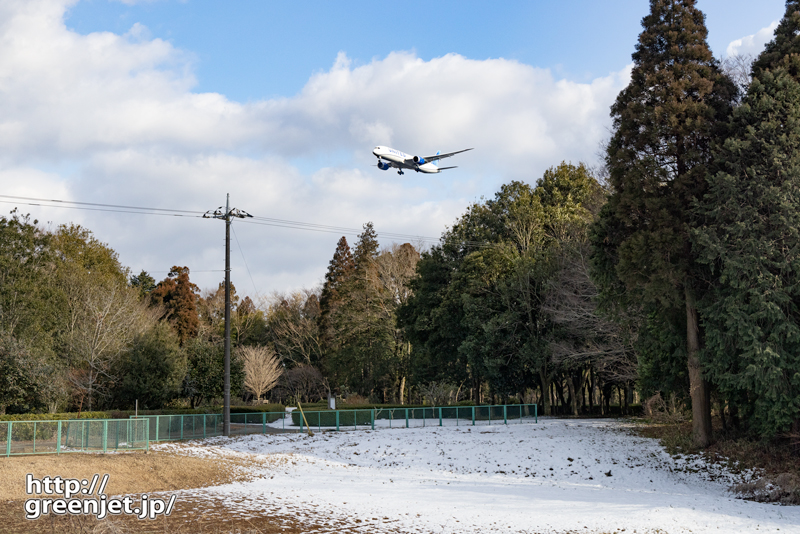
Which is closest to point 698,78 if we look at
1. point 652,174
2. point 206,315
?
point 652,174

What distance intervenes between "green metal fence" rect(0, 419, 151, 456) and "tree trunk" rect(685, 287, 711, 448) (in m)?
20.2

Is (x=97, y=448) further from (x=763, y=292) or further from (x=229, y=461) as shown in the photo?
(x=763, y=292)

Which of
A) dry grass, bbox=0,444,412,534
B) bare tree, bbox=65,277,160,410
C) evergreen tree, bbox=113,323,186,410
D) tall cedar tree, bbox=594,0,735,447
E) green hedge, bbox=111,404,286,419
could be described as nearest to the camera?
dry grass, bbox=0,444,412,534

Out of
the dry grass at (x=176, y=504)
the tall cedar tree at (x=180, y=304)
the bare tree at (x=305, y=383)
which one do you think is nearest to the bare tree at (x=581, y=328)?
the dry grass at (x=176, y=504)

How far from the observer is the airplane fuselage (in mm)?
27930

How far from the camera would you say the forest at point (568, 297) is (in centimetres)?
1966

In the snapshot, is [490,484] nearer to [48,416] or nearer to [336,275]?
[48,416]

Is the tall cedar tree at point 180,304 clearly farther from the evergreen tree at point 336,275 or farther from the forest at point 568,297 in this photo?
the evergreen tree at point 336,275

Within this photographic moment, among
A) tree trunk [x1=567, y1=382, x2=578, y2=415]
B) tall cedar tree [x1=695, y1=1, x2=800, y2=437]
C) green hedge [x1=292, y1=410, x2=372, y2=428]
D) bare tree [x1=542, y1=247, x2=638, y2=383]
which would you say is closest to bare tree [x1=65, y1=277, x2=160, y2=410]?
green hedge [x1=292, y1=410, x2=372, y2=428]

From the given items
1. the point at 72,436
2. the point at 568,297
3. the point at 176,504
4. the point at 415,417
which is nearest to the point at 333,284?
the point at 415,417

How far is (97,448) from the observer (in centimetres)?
2198

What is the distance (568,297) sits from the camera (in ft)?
109

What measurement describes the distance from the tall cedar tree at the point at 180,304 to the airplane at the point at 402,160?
37.5 m

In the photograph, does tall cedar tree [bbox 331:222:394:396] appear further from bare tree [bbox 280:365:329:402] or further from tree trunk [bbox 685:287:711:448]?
tree trunk [bbox 685:287:711:448]
